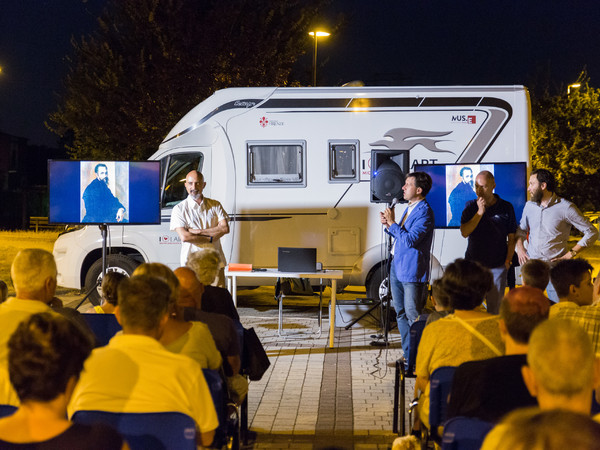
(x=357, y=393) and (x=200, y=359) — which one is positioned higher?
(x=200, y=359)

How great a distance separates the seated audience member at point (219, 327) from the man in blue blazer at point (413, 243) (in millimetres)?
3047

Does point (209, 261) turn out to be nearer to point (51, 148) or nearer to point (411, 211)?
point (411, 211)

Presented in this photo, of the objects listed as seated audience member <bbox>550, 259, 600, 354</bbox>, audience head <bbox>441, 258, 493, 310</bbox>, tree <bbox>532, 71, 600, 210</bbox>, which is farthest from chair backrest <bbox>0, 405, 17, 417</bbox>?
tree <bbox>532, 71, 600, 210</bbox>

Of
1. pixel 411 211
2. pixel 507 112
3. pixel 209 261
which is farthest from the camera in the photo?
pixel 507 112

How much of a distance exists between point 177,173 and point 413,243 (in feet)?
14.9

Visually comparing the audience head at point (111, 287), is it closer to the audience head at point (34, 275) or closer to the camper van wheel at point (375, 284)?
the audience head at point (34, 275)

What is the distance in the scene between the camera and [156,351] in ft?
9.05

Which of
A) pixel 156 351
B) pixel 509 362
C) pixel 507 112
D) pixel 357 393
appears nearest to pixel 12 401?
pixel 156 351

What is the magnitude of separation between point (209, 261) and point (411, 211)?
2.91m

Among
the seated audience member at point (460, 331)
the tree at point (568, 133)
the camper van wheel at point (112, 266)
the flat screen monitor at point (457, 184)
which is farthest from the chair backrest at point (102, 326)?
the tree at point (568, 133)

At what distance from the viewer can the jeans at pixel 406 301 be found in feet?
23.7

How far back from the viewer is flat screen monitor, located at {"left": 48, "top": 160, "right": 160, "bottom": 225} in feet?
28.0

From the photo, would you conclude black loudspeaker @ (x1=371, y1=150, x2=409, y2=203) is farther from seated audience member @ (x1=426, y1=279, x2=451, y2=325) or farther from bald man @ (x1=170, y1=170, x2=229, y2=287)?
seated audience member @ (x1=426, y1=279, x2=451, y2=325)

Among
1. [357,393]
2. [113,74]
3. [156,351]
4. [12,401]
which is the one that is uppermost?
[113,74]
